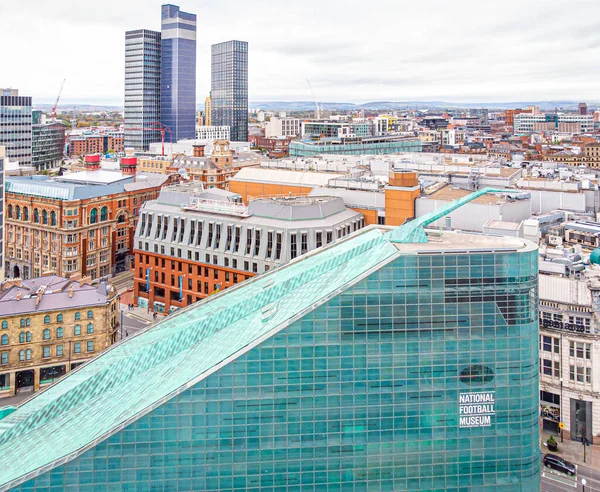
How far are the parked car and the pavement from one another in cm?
57

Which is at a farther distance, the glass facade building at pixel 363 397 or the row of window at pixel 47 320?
the row of window at pixel 47 320

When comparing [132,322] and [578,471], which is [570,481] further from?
[132,322]

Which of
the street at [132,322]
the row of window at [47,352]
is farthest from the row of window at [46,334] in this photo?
the street at [132,322]

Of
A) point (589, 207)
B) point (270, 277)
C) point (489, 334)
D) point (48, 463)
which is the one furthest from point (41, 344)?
point (589, 207)

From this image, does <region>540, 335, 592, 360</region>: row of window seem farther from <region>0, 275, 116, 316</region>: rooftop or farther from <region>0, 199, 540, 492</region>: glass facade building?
<region>0, 275, 116, 316</region>: rooftop

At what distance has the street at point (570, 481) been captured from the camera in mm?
74000

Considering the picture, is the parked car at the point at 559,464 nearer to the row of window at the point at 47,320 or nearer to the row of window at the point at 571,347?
the row of window at the point at 571,347

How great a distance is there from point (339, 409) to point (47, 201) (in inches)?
4831

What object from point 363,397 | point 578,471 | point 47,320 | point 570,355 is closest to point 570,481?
point 578,471

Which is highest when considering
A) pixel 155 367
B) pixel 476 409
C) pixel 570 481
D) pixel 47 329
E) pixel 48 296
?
pixel 48 296

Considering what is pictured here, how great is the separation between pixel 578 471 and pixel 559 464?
99.9 inches

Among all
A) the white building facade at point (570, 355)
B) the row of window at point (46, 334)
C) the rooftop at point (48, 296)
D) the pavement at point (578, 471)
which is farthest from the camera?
the rooftop at point (48, 296)

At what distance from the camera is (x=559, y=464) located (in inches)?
3039

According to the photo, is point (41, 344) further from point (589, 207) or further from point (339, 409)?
point (589, 207)
